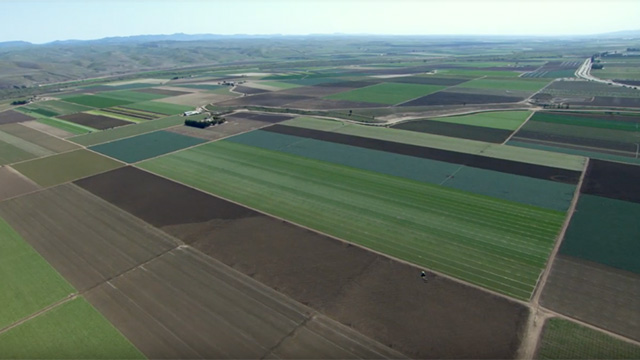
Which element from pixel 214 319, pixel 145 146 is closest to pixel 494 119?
pixel 145 146

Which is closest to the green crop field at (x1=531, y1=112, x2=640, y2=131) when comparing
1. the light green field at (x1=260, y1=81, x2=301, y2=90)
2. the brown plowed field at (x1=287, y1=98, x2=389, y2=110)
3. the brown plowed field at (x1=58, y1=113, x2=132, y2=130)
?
the brown plowed field at (x1=287, y1=98, x2=389, y2=110)

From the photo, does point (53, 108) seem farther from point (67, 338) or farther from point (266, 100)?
point (67, 338)

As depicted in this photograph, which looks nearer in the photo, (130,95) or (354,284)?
(354,284)

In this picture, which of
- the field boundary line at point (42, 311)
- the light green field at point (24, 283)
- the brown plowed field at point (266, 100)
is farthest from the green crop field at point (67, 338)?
the brown plowed field at point (266, 100)

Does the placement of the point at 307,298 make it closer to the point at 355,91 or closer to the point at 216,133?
the point at 216,133

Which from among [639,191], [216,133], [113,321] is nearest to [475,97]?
[639,191]

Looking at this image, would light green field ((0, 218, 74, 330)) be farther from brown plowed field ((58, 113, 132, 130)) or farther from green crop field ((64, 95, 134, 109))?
green crop field ((64, 95, 134, 109))
